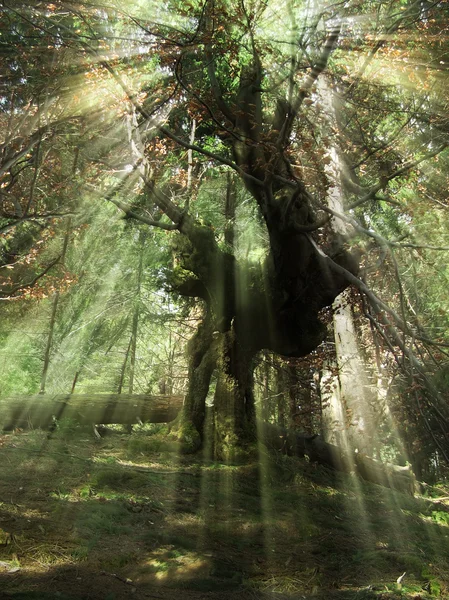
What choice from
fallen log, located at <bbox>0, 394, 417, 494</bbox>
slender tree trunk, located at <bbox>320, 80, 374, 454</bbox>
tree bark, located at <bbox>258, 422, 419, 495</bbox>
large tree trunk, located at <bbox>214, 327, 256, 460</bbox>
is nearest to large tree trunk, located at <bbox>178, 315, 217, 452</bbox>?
large tree trunk, located at <bbox>214, 327, 256, 460</bbox>

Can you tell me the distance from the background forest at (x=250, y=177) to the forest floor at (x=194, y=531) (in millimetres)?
381

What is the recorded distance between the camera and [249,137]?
21.2 feet

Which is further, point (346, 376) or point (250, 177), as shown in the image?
point (346, 376)

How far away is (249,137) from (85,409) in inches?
262

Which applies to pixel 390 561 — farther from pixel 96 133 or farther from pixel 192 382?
pixel 96 133

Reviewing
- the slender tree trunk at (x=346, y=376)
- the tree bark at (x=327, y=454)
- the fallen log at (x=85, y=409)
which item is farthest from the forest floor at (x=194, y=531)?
the slender tree trunk at (x=346, y=376)

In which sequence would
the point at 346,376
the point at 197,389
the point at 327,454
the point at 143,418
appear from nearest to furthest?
1. the point at 197,389
2. the point at 346,376
3. the point at 327,454
4. the point at 143,418

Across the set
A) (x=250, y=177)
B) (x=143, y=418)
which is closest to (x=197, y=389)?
(x=143, y=418)

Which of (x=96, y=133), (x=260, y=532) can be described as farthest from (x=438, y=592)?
(x=96, y=133)

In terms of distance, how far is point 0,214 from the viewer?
233 inches

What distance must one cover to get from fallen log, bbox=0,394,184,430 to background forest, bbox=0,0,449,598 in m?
0.09

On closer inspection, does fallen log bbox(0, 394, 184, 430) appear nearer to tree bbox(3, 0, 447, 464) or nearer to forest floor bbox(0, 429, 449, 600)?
forest floor bbox(0, 429, 449, 600)

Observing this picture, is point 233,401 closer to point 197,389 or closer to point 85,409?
point 197,389

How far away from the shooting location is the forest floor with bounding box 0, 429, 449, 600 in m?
3.21
